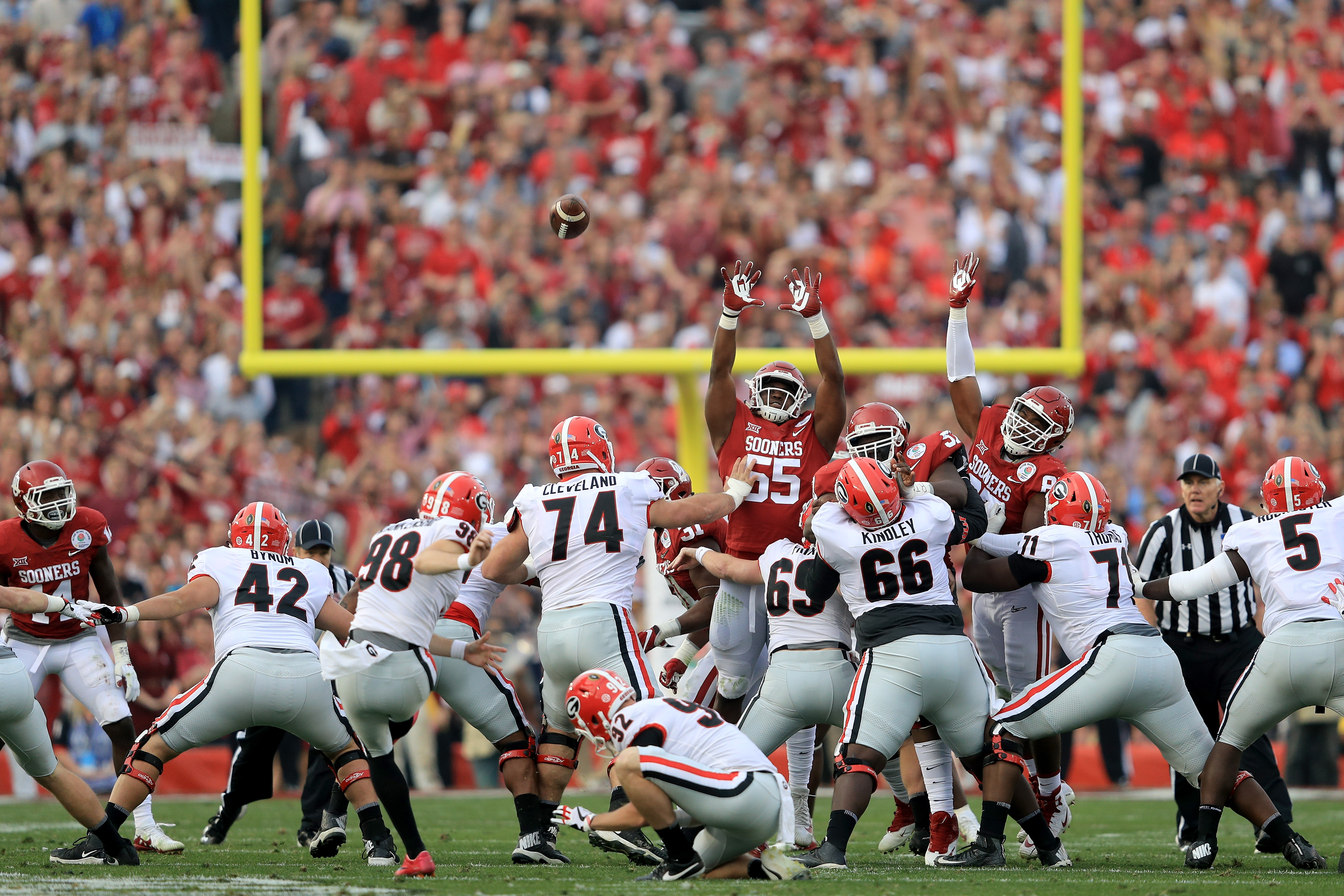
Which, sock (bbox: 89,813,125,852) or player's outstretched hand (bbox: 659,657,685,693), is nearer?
sock (bbox: 89,813,125,852)

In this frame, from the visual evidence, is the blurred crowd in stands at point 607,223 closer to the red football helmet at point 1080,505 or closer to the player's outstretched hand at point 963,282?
the player's outstretched hand at point 963,282

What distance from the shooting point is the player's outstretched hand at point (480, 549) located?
6547 millimetres

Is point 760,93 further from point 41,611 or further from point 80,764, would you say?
point 41,611

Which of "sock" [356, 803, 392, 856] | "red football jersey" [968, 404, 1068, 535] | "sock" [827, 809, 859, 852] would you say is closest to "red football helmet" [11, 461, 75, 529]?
"sock" [356, 803, 392, 856]

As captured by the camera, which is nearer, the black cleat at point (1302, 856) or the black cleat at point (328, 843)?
the black cleat at point (1302, 856)

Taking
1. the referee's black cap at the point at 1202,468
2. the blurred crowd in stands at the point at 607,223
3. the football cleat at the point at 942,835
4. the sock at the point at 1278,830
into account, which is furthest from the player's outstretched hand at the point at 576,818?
the blurred crowd in stands at the point at 607,223

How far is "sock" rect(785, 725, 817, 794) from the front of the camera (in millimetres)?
7516

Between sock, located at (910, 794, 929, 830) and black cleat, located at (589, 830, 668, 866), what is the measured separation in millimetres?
1238

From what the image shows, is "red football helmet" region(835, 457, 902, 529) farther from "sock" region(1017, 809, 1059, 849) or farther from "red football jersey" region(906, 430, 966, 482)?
"sock" region(1017, 809, 1059, 849)

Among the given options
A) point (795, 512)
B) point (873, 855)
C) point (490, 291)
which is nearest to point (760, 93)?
point (490, 291)

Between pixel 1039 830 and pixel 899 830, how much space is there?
3.20 feet

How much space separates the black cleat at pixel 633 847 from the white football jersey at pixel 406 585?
115 centimetres

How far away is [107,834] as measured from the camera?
22.1ft

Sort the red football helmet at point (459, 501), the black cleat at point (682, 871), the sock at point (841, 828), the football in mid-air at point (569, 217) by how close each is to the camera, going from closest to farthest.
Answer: the black cleat at point (682, 871) < the sock at point (841, 828) < the red football helmet at point (459, 501) < the football in mid-air at point (569, 217)
